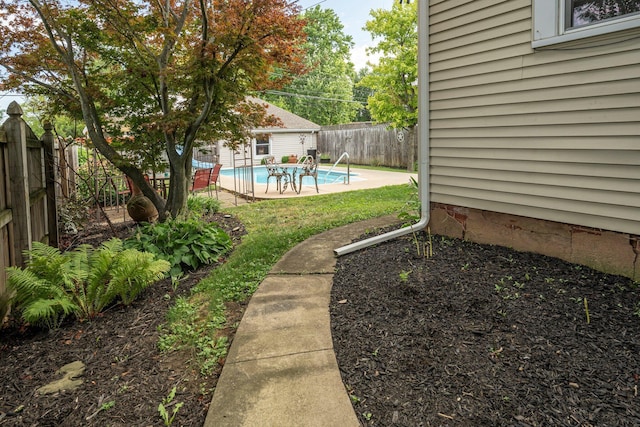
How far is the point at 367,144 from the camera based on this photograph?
2236cm

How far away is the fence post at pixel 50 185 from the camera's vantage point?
14.3ft

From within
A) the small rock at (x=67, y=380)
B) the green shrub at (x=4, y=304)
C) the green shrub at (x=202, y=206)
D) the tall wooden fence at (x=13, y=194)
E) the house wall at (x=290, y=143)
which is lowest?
the small rock at (x=67, y=380)

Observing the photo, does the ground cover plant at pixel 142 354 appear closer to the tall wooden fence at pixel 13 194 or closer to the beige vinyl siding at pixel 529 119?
the tall wooden fence at pixel 13 194

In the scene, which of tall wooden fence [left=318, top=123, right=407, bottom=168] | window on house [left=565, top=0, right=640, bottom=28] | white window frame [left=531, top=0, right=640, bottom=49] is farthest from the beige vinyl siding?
tall wooden fence [left=318, top=123, right=407, bottom=168]

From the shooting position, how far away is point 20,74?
4.73 m

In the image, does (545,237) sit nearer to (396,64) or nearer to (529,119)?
(529,119)

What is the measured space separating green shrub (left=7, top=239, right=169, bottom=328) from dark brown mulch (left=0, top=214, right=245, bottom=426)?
0.11 m

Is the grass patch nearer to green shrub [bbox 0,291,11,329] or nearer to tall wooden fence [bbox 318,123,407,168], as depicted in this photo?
green shrub [bbox 0,291,11,329]

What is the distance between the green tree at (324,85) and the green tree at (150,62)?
26580 millimetres

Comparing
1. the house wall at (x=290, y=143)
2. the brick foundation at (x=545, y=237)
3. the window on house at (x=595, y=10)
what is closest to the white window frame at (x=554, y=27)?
the window on house at (x=595, y=10)

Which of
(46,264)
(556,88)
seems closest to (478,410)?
(556,88)

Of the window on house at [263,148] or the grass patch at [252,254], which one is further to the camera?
the window on house at [263,148]

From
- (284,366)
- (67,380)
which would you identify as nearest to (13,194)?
(67,380)

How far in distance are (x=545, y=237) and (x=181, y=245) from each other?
10.9 ft
